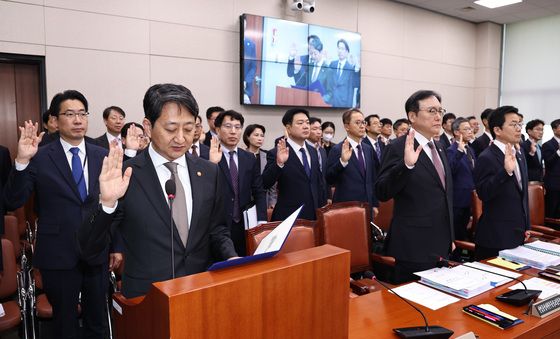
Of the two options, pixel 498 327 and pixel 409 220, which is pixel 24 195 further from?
pixel 498 327

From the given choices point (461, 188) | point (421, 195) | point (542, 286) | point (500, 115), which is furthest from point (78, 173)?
point (461, 188)

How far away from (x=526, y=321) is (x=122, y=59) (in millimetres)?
4994

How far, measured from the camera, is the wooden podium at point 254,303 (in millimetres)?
886

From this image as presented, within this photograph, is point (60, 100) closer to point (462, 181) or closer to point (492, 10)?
point (462, 181)

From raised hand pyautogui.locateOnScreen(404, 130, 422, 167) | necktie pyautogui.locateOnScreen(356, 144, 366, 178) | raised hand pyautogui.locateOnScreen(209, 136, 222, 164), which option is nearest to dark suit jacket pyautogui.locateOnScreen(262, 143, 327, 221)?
necktie pyautogui.locateOnScreen(356, 144, 366, 178)

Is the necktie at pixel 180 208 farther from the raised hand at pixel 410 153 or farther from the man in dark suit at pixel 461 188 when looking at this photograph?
the man in dark suit at pixel 461 188

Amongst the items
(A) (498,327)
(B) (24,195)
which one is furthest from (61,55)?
(A) (498,327)

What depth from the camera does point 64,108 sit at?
2.65 meters

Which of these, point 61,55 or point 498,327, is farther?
point 61,55

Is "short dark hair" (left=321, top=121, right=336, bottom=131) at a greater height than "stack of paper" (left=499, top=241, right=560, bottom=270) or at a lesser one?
greater

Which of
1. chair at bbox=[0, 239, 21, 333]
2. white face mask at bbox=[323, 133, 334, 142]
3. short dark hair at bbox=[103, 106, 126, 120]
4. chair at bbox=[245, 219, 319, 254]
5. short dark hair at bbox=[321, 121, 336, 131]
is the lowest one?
chair at bbox=[0, 239, 21, 333]

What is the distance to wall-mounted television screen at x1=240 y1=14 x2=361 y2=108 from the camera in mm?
6074

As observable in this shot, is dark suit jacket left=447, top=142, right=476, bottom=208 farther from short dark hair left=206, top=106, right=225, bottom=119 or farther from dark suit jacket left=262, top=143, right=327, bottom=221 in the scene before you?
short dark hair left=206, top=106, right=225, bottom=119

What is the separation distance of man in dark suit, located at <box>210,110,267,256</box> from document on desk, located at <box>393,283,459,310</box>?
1629 mm
